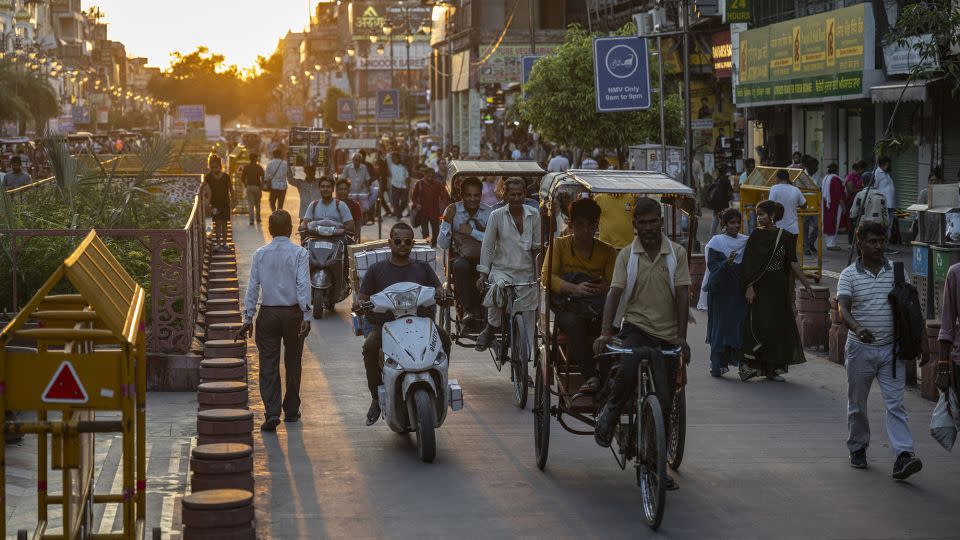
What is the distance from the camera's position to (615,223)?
1504 centimetres

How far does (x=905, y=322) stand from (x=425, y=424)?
10.0ft

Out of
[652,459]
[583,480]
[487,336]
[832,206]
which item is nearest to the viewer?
[652,459]

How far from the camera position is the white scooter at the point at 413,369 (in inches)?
379

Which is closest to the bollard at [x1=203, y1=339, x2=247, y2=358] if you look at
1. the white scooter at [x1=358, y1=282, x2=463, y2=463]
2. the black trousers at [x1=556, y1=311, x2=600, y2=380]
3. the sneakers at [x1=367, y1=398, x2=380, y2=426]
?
the sneakers at [x1=367, y1=398, x2=380, y2=426]

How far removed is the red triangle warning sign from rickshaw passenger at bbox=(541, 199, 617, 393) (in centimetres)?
421

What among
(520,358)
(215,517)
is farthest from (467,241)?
(215,517)

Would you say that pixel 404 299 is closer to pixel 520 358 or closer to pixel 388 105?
pixel 520 358

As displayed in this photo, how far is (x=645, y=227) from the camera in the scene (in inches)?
332

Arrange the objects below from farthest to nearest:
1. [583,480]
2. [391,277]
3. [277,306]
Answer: [277,306] → [391,277] → [583,480]

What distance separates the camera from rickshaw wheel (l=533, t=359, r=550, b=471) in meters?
9.14

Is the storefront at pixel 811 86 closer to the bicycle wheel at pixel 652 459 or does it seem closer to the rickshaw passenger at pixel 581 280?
the rickshaw passenger at pixel 581 280

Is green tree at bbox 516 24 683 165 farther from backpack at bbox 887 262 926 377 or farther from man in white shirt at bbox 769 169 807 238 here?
backpack at bbox 887 262 926 377

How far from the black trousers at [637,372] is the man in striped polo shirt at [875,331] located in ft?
4.49

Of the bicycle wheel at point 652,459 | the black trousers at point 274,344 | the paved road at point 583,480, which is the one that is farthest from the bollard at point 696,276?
the bicycle wheel at point 652,459
